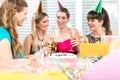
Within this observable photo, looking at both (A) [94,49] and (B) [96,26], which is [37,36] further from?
(A) [94,49]

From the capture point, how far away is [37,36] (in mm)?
2600

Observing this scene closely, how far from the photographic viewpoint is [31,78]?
0.63 m

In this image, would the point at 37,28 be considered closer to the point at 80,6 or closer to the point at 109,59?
the point at 80,6

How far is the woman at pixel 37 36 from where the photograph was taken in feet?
8.22

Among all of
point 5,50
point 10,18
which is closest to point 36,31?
point 10,18

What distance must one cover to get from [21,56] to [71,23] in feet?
6.31

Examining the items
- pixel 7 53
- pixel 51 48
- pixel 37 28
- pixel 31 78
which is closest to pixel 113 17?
pixel 37 28

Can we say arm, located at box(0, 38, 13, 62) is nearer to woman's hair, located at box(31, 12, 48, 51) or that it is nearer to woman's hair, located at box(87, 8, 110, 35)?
woman's hair, located at box(31, 12, 48, 51)

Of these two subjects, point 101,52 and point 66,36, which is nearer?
point 101,52

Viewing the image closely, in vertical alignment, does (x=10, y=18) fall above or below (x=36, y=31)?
above

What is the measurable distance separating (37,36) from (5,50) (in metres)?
1.27

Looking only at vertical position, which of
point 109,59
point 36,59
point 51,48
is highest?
point 109,59

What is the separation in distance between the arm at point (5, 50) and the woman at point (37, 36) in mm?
1108

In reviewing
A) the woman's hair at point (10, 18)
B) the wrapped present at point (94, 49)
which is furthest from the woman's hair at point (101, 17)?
the woman's hair at point (10, 18)
